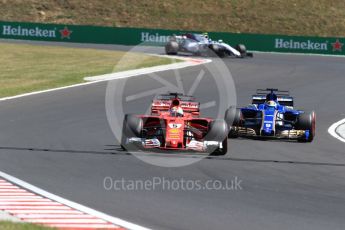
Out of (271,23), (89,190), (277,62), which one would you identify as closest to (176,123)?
(89,190)

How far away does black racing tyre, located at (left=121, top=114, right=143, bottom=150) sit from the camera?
16.5 metres

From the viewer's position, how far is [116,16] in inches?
2790

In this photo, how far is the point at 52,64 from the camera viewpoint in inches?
1571

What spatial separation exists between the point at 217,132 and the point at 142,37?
4205cm

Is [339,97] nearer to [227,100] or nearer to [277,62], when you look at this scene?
[227,100]

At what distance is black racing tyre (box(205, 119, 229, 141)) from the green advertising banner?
3877cm

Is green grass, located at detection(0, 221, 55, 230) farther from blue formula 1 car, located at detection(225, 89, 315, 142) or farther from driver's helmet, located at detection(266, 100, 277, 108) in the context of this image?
driver's helmet, located at detection(266, 100, 277, 108)

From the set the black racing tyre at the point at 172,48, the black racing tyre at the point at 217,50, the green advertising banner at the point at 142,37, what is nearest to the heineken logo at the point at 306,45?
the green advertising banner at the point at 142,37

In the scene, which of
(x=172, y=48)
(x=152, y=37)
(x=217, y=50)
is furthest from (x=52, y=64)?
(x=152, y=37)

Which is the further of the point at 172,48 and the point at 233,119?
the point at 172,48

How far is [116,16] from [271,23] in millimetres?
11939

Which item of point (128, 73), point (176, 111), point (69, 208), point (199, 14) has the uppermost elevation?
point (199, 14)

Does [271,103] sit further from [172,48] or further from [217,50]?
[172,48]

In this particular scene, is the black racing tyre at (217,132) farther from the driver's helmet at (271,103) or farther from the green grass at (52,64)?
the green grass at (52,64)
